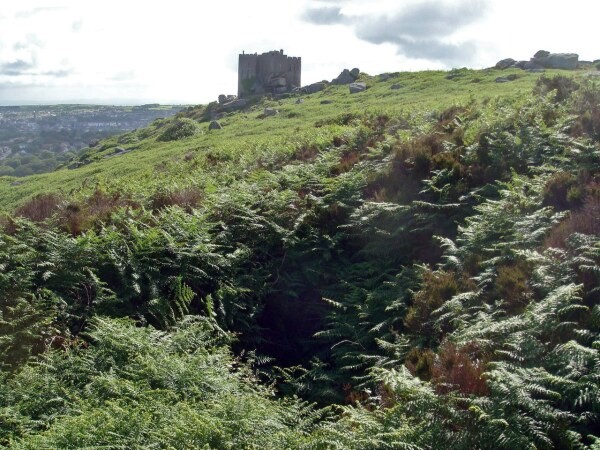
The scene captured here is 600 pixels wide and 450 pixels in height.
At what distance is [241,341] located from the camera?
8.52m

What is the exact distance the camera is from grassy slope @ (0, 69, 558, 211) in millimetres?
15930

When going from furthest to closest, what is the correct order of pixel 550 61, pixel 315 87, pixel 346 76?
pixel 346 76
pixel 315 87
pixel 550 61

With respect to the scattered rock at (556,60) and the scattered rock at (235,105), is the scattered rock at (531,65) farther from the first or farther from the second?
the scattered rock at (235,105)

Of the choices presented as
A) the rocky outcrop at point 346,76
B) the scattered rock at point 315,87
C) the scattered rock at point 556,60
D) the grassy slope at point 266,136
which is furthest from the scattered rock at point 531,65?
the scattered rock at point 315,87

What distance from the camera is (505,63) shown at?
40.3 metres

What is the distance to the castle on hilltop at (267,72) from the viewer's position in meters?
65.5

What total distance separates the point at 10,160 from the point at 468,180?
155 metres

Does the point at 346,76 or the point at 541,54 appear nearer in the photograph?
the point at 541,54

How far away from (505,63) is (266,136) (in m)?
22.2

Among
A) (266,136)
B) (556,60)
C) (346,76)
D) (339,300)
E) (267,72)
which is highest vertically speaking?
(267,72)

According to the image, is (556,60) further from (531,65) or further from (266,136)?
(266,136)

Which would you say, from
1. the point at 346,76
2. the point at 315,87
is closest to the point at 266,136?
the point at 315,87

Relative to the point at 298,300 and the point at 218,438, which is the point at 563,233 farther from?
the point at 218,438

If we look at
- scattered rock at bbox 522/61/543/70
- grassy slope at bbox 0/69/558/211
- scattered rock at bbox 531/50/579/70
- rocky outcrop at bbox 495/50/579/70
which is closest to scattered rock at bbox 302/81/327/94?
grassy slope at bbox 0/69/558/211
